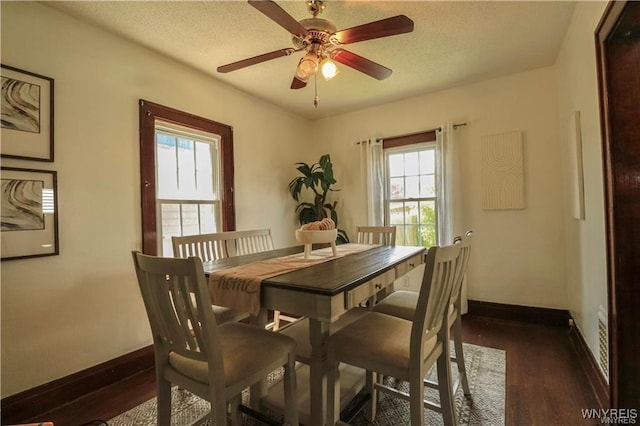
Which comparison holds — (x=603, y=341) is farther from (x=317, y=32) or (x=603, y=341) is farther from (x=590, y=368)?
(x=317, y=32)

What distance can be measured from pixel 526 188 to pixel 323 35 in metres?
2.55

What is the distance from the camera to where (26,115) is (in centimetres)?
180

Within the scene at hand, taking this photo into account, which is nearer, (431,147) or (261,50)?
(261,50)

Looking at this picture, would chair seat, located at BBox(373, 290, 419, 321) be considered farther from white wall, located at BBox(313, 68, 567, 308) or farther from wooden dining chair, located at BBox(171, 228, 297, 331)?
white wall, located at BBox(313, 68, 567, 308)

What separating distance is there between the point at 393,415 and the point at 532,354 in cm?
140

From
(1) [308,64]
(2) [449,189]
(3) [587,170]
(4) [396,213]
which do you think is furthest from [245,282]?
(4) [396,213]

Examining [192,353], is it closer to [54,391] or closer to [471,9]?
[54,391]

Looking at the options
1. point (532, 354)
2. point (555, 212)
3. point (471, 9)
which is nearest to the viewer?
point (471, 9)

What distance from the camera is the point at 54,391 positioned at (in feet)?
6.07

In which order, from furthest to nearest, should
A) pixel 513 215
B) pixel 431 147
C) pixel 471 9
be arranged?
pixel 431 147, pixel 513 215, pixel 471 9

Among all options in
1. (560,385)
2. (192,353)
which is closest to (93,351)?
(192,353)

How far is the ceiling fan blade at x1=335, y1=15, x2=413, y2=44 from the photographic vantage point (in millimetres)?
1460

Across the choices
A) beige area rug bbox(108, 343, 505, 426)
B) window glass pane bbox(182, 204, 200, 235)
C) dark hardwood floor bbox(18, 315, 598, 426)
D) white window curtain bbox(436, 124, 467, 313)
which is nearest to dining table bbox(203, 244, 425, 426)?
beige area rug bbox(108, 343, 505, 426)

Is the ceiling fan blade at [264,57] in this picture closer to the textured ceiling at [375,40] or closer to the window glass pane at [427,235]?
the textured ceiling at [375,40]
